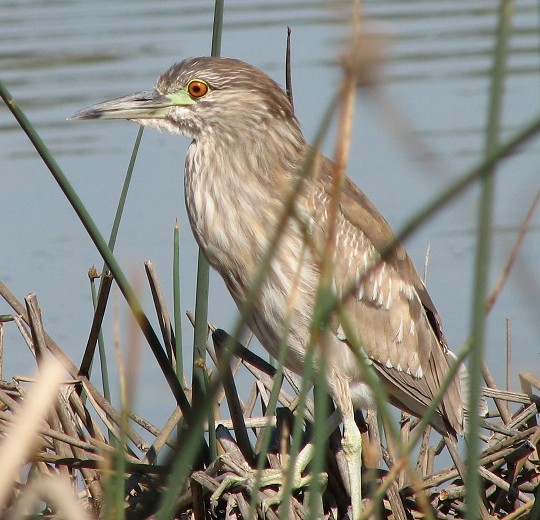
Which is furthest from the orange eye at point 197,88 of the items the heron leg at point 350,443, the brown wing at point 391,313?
the heron leg at point 350,443

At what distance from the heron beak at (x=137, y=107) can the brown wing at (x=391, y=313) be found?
63cm

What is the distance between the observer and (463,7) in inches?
558

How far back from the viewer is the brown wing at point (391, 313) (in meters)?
4.25

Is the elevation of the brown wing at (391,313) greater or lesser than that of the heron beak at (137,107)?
lesser

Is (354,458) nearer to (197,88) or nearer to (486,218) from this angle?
(197,88)

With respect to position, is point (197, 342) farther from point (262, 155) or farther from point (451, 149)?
point (451, 149)

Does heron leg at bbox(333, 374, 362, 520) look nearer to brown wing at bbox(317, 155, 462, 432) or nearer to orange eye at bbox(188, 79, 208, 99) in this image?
brown wing at bbox(317, 155, 462, 432)

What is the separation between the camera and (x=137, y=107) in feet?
13.7

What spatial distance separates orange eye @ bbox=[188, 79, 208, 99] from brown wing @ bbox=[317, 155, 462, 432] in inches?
21.3

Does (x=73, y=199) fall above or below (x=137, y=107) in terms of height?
below

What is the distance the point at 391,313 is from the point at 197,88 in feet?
3.83

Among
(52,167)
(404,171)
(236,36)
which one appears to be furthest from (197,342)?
(236,36)

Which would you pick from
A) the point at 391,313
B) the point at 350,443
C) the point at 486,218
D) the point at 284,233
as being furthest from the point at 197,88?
the point at 486,218

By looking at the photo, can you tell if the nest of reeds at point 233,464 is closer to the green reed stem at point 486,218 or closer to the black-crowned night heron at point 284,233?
the black-crowned night heron at point 284,233
